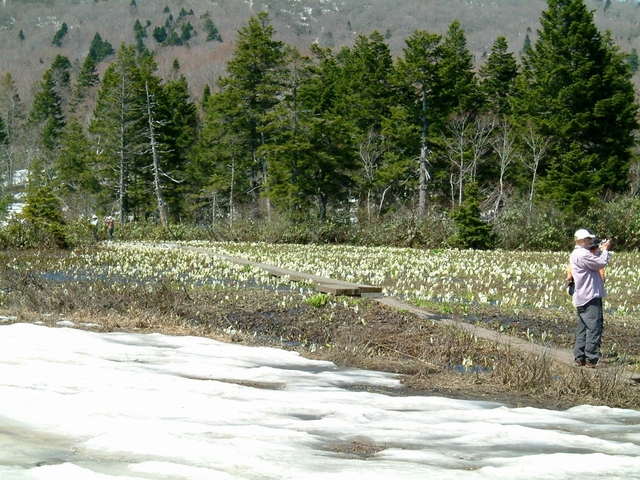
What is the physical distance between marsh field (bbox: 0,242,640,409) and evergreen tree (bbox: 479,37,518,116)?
41.2 metres

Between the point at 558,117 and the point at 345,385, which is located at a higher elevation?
the point at 558,117

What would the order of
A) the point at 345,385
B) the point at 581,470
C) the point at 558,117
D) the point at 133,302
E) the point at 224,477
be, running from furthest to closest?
the point at 558,117, the point at 133,302, the point at 345,385, the point at 581,470, the point at 224,477

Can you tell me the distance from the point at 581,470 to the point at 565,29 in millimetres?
49260

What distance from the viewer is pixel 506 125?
51.1 meters

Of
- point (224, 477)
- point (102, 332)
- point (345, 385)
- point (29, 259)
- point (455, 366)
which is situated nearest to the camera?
point (224, 477)

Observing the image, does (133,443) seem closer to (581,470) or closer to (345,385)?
(581,470)

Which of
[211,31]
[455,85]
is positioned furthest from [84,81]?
[211,31]

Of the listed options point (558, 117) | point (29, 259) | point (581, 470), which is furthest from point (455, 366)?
point (558, 117)

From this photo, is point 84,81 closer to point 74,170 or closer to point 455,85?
point 74,170

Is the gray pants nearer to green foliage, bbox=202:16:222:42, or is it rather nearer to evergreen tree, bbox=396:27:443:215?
evergreen tree, bbox=396:27:443:215

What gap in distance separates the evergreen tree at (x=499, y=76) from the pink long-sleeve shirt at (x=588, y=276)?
171 feet

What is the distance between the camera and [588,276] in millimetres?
8445

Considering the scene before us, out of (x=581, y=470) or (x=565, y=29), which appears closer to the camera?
(x=581, y=470)

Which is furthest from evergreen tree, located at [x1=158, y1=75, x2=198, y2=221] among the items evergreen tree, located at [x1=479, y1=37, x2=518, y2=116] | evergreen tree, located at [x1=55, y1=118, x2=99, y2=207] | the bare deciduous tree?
the bare deciduous tree
